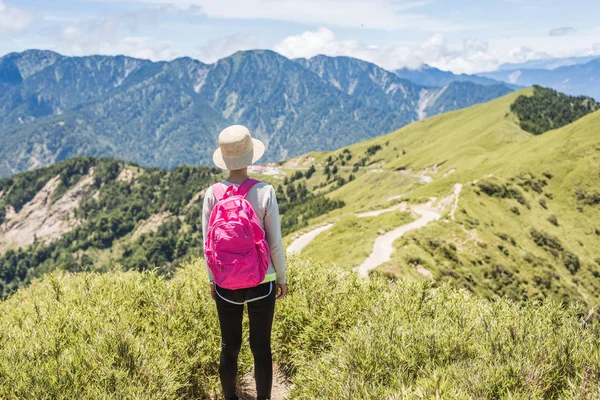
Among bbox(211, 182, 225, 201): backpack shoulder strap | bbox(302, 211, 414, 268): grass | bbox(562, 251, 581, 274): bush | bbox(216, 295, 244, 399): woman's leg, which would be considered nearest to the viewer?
bbox(211, 182, 225, 201): backpack shoulder strap

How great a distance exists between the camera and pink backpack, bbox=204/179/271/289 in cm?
645

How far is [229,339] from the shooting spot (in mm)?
7551

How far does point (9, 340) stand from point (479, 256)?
55.8m

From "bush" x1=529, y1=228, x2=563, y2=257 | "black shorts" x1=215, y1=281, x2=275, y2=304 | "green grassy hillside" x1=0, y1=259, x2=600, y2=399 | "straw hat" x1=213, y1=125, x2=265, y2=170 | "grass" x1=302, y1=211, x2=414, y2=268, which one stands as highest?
"straw hat" x1=213, y1=125, x2=265, y2=170

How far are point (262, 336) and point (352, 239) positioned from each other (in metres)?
53.4

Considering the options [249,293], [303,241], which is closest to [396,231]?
[303,241]

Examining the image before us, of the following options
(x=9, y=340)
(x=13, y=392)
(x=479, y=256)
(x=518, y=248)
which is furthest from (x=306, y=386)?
(x=518, y=248)

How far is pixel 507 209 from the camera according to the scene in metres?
75.6

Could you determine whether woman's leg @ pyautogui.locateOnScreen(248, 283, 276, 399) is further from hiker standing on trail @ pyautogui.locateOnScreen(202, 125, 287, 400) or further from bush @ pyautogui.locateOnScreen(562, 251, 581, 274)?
bush @ pyautogui.locateOnScreen(562, 251, 581, 274)

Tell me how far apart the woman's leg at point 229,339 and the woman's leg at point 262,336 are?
0.94 ft

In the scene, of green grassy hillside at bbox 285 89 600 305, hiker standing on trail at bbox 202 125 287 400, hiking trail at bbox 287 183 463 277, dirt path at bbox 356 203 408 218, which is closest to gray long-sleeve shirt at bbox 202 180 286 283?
hiker standing on trail at bbox 202 125 287 400

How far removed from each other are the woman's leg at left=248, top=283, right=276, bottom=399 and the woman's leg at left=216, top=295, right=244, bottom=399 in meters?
0.29

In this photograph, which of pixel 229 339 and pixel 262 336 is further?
pixel 229 339

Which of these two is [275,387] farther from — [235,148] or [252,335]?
[235,148]
